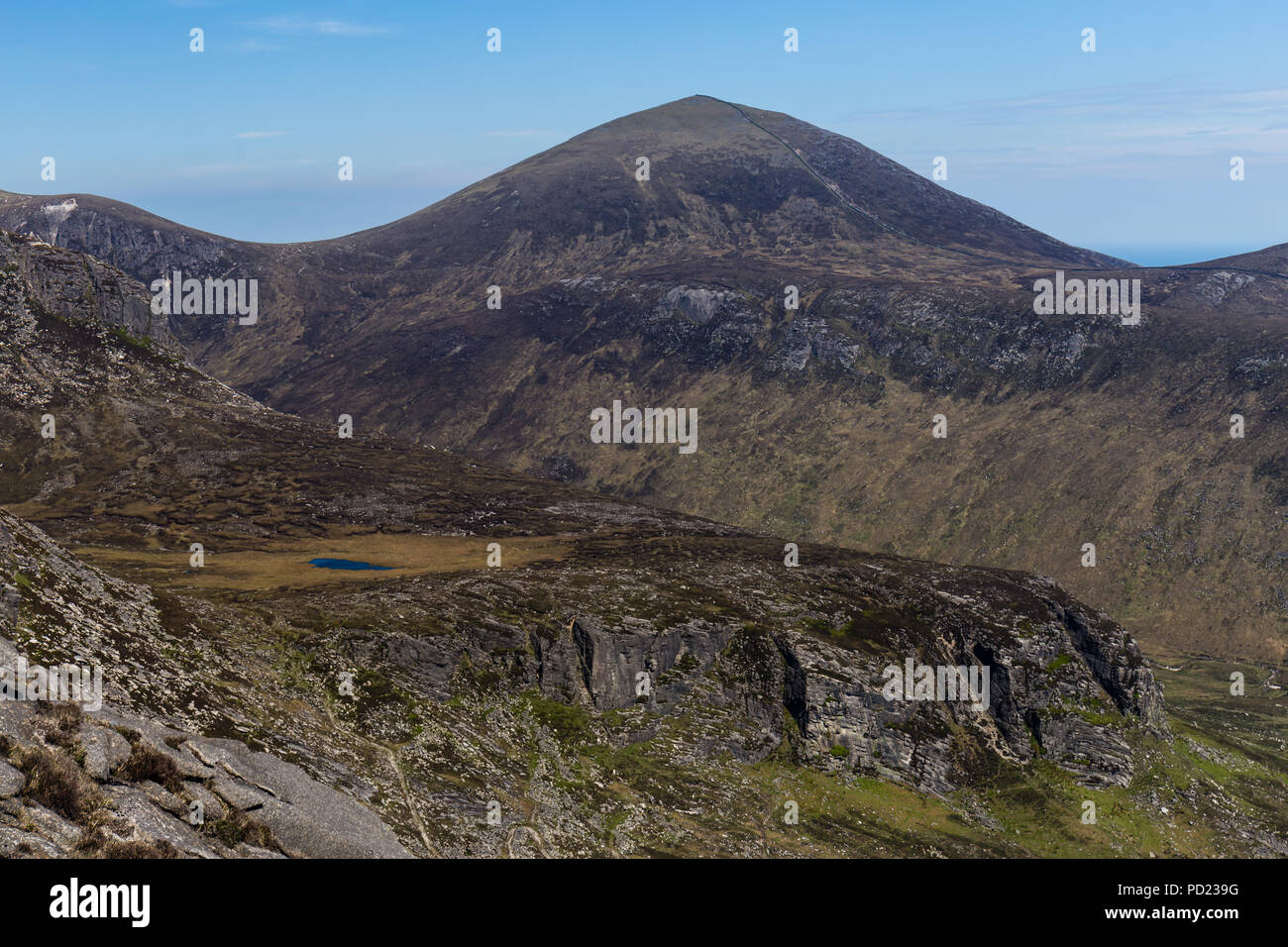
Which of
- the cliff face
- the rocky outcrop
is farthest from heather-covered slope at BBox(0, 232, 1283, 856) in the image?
the cliff face

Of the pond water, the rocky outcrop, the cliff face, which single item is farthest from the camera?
the cliff face

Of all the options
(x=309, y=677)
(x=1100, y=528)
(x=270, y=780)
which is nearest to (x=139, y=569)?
(x=309, y=677)

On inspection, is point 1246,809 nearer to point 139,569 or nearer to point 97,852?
point 97,852

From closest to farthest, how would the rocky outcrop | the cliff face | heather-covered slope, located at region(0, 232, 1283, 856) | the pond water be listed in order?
the rocky outcrop < heather-covered slope, located at region(0, 232, 1283, 856) < the pond water < the cliff face

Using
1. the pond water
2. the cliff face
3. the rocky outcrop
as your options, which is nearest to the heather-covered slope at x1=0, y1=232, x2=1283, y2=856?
the rocky outcrop

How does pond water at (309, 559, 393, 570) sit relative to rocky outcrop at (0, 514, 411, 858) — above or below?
below

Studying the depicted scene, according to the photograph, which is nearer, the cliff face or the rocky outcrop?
the rocky outcrop

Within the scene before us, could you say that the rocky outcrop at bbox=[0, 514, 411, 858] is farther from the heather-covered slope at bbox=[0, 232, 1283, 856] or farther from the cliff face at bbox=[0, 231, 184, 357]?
the cliff face at bbox=[0, 231, 184, 357]

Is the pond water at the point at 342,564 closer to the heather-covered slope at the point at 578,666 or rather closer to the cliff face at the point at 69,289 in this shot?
the heather-covered slope at the point at 578,666

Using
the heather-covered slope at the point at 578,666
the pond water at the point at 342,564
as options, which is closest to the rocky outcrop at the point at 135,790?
the heather-covered slope at the point at 578,666
